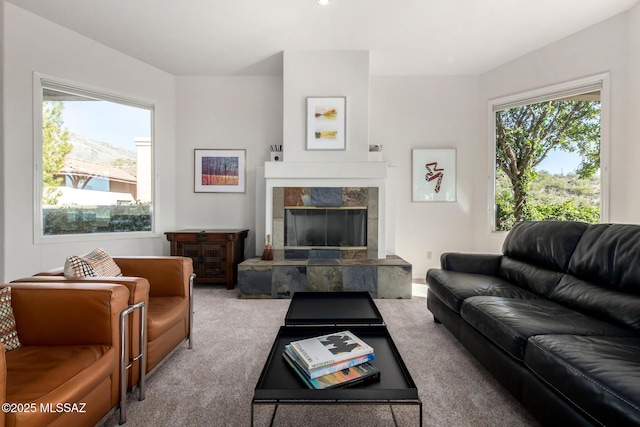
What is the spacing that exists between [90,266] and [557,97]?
15.5 ft

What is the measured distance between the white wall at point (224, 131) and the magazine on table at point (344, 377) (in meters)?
3.41

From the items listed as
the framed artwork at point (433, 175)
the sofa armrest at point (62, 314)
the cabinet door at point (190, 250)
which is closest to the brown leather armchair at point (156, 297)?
the sofa armrest at point (62, 314)

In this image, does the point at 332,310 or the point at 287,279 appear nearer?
the point at 332,310

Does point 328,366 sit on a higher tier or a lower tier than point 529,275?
lower

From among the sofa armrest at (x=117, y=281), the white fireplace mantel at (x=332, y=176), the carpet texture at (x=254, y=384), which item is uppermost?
the white fireplace mantel at (x=332, y=176)

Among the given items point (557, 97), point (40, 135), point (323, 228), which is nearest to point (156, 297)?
point (323, 228)

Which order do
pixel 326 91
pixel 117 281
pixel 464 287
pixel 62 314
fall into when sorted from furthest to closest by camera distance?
pixel 326 91
pixel 464 287
pixel 117 281
pixel 62 314

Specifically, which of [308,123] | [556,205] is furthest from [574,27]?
[308,123]

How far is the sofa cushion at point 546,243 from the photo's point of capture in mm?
2227

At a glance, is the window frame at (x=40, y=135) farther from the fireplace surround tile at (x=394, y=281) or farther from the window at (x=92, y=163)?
the fireplace surround tile at (x=394, y=281)

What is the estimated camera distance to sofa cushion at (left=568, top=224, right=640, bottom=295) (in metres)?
1.77

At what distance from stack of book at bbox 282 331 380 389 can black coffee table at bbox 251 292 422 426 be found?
34mm

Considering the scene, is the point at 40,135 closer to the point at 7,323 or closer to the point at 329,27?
the point at 7,323

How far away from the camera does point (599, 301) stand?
1786mm
